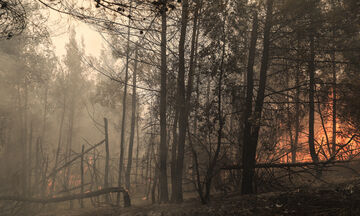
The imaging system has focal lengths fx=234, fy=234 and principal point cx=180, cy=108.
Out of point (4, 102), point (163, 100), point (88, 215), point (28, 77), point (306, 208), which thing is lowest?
point (88, 215)

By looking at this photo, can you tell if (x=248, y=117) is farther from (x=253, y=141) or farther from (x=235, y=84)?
(x=235, y=84)

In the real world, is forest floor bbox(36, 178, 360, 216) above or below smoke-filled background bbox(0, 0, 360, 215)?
below

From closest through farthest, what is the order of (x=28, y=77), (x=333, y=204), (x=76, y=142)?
1. (x=333, y=204)
2. (x=28, y=77)
3. (x=76, y=142)

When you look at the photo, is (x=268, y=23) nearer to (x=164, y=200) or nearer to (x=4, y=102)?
(x=164, y=200)

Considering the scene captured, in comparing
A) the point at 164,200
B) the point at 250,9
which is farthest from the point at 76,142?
the point at 250,9

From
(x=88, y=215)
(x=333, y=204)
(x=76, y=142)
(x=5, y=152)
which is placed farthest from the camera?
(x=76, y=142)

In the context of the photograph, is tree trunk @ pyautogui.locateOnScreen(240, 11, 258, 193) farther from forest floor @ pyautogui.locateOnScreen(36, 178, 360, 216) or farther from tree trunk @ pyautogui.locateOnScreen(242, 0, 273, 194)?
forest floor @ pyautogui.locateOnScreen(36, 178, 360, 216)

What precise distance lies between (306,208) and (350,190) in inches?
39.8

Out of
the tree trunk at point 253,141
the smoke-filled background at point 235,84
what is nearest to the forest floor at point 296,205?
the smoke-filled background at point 235,84

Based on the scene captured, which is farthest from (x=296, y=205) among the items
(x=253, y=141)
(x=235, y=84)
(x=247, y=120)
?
(x=235, y=84)

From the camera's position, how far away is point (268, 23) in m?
6.02

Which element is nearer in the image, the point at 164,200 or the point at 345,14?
the point at 345,14

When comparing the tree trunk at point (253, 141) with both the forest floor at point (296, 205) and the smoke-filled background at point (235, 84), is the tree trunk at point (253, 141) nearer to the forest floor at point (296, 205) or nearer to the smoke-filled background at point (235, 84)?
the smoke-filled background at point (235, 84)

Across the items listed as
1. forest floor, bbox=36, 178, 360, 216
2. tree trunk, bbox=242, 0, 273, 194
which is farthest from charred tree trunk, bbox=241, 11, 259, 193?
forest floor, bbox=36, 178, 360, 216
